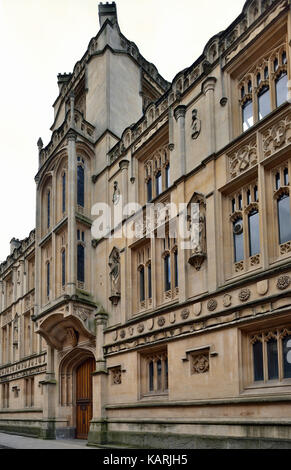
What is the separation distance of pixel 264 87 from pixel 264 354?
7.78m

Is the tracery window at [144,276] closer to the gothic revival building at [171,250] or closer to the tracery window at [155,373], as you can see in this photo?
the gothic revival building at [171,250]

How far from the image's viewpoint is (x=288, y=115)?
47.0ft

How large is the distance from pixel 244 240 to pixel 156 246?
16.9 ft

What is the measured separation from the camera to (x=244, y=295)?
1456cm

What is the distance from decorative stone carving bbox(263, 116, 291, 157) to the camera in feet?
47.0

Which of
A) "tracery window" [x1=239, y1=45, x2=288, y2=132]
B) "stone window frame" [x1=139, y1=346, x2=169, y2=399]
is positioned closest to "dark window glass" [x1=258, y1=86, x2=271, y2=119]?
"tracery window" [x1=239, y1=45, x2=288, y2=132]

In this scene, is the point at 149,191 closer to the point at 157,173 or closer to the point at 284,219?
the point at 157,173

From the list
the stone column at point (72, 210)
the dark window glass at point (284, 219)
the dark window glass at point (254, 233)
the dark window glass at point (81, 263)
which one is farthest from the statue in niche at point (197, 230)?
the dark window glass at point (81, 263)

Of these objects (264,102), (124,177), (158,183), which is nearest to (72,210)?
(124,177)

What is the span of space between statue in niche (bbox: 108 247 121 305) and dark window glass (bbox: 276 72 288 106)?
9.87 metres

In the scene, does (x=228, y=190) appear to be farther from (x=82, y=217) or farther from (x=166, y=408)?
(x=82, y=217)

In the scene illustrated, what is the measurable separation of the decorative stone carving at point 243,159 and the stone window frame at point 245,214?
485mm

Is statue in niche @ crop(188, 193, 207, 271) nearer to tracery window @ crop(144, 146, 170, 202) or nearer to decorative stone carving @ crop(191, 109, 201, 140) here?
decorative stone carving @ crop(191, 109, 201, 140)

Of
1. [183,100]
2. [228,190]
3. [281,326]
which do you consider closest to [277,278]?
[281,326]
